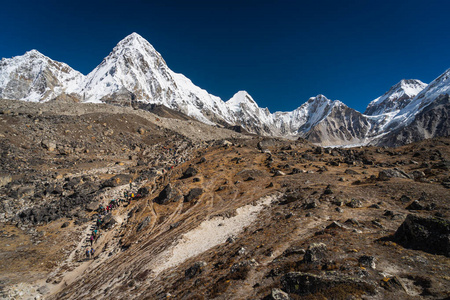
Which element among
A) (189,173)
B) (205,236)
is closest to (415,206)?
(205,236)

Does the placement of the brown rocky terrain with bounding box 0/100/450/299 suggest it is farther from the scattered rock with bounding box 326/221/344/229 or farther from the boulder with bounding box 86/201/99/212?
the boulder with bounding box 86/201/99/212

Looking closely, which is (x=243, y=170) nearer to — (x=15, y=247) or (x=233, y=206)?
(x=233, y=206)

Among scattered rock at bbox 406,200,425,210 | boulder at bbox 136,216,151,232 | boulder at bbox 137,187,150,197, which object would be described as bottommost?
scattered rock at bbox 406,200,425,210

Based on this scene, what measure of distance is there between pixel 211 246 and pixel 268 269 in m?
8.87

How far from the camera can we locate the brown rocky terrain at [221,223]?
32.8 ft

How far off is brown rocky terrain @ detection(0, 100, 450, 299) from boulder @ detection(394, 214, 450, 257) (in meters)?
0.07

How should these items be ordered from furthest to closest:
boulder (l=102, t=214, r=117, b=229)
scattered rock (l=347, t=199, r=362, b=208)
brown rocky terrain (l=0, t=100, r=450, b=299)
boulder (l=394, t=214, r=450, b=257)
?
boulder (l=102, t=214, r=117, b=229), scattered rock (l=347, t=199, r=362, b=208), brown rocky terrain (l=0, t=100, r=450, b=299), boulder (l=394, t=214, r=450, b=257)

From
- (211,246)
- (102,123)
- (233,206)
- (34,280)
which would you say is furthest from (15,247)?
(102,123)

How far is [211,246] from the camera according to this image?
1933cm

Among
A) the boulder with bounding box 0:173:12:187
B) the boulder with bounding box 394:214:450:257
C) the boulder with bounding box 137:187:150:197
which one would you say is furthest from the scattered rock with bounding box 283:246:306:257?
the boulder with bounding box 0:173:12:187

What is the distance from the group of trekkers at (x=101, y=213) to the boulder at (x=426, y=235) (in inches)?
1184

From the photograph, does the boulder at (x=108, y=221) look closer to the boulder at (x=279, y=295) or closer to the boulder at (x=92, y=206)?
the boulder at (x=92, y=206)

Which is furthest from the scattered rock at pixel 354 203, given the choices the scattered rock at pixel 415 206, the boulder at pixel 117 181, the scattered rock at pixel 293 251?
the boulder at pixel 117 181

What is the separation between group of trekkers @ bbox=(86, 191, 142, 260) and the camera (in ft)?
81.5
